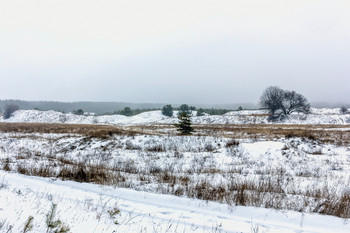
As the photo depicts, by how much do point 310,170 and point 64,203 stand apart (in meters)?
10.4

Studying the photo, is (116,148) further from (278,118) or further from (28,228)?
(278,118)

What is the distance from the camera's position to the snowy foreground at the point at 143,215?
3504 millimetres

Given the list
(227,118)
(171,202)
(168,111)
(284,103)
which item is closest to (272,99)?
(284,103)

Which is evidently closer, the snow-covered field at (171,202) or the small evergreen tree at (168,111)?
the snow-covered field at (171,202)

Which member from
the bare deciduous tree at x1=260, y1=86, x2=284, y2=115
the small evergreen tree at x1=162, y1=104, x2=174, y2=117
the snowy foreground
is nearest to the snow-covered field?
the snowy foreground

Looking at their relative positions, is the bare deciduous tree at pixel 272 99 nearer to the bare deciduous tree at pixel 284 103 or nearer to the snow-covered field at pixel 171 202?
the bare deciduous tree at pixel 284 103

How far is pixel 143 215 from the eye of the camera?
4.13m

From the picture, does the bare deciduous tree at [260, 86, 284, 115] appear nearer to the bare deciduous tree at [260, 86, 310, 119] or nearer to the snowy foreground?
the bare deciduous tree at [260, 86, 310, 119]

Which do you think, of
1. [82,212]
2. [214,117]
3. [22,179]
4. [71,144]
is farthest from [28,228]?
[214,117]

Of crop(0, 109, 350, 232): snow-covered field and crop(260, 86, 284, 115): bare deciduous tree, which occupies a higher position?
crop(260, 86, 284, 115): bare deciduous tree

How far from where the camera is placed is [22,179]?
6.61 meters

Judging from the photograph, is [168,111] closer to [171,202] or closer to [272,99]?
[272,99]

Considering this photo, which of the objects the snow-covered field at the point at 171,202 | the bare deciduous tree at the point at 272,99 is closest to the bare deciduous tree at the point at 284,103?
the bare deciduous tree at the point at 272,99

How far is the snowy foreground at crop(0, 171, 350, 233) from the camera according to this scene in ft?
11.5
